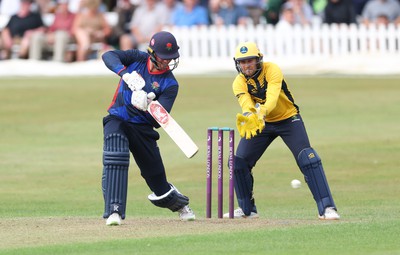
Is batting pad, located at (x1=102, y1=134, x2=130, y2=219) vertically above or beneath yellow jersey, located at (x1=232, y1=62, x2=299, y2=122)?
beneath

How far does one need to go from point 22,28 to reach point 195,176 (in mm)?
15526

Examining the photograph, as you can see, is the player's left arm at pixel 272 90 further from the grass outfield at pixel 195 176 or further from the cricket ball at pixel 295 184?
the cricket ball at pixel 295 184

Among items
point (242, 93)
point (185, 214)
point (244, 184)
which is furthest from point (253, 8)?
point (185, 214)

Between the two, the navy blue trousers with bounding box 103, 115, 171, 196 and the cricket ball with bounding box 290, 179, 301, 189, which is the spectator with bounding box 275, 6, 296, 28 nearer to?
the cricket ball with bounding box 290, 179, 301, 189

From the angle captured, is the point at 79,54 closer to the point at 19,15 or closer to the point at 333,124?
the point at 19,15

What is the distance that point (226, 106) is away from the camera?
25.8m

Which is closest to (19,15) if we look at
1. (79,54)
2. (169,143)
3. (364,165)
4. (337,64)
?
(79,54)

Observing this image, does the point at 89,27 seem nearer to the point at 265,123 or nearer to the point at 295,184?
the point at 295,184

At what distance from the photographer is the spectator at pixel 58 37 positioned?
3203cm

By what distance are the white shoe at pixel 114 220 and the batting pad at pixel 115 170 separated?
36mm

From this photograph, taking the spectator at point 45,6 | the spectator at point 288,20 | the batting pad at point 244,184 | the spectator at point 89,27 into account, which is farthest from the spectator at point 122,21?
the batting pad at point 244,184

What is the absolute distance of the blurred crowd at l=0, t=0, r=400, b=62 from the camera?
3112cm

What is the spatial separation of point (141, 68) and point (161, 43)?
403mm

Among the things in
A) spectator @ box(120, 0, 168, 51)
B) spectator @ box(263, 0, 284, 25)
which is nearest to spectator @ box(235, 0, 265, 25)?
spectator @ box(263, 0, 284, 25)
